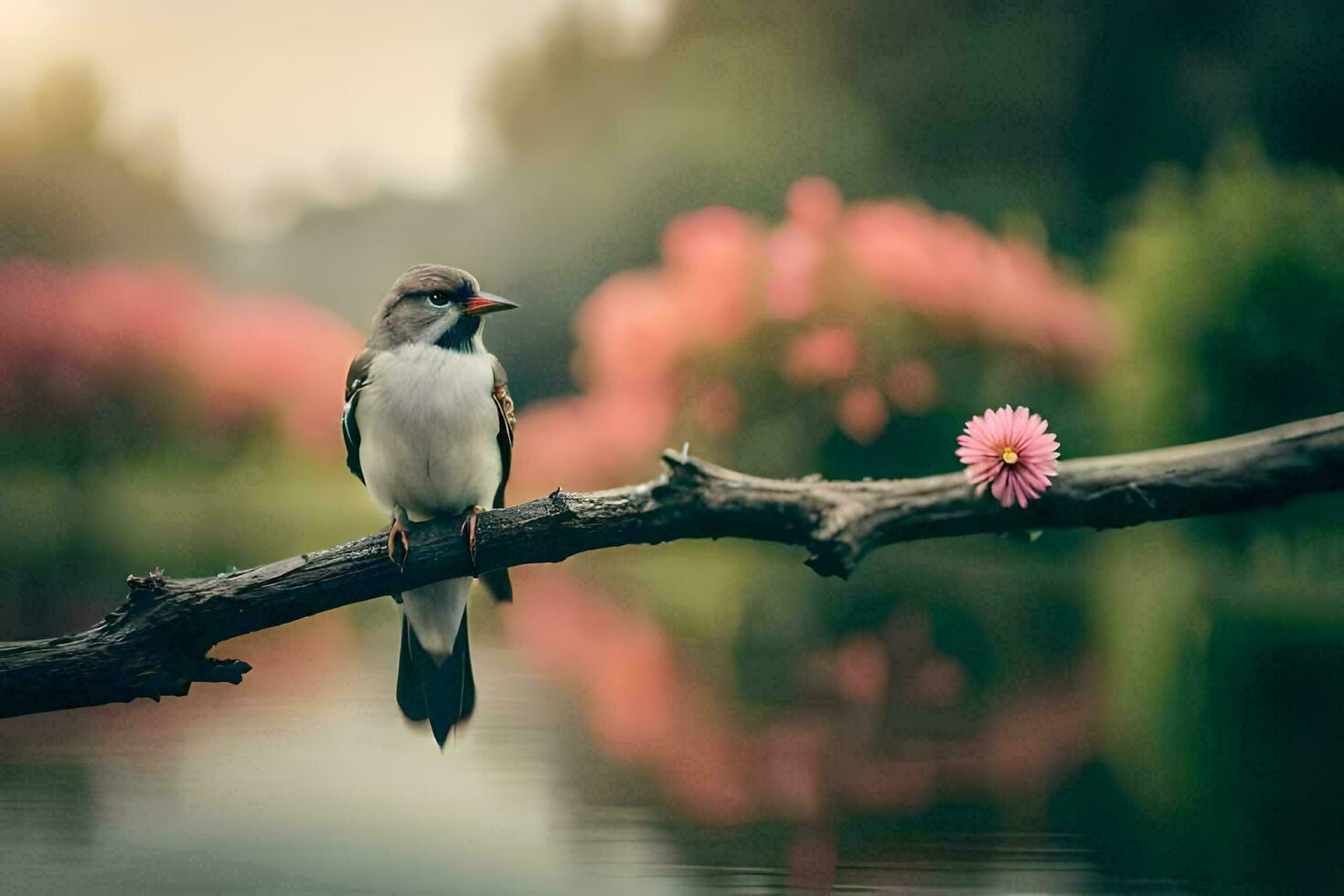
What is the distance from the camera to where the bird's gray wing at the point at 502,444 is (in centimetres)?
148

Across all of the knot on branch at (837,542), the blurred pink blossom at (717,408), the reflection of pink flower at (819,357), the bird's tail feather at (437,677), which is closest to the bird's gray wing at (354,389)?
the bird's tail feather at (437,677)

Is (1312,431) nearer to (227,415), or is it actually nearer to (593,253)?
(593,253)

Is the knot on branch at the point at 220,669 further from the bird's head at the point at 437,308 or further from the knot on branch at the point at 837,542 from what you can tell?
the knot on branch at the point at 837,542

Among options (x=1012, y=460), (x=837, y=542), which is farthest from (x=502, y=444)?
(x=1012, y=460)

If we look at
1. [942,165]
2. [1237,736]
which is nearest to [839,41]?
[942,165]

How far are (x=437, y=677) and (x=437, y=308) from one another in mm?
595

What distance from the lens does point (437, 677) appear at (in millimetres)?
1673

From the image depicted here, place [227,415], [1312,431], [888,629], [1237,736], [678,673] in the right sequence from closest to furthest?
1. [1312,431]
2. [1237,736]
3. [678,673]
4. [888,629]
5. [227,415]

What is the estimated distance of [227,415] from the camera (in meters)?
2.90

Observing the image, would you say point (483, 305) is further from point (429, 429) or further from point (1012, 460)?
point (1012, 460)

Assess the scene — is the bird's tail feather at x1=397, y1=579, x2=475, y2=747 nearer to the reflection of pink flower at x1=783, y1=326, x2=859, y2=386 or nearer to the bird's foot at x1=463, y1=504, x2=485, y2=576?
the bird's foot at x1=463, y1=504, x2=485, y2=576

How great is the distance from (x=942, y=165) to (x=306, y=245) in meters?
1.83

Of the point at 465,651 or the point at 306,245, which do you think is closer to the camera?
the point at 465,651

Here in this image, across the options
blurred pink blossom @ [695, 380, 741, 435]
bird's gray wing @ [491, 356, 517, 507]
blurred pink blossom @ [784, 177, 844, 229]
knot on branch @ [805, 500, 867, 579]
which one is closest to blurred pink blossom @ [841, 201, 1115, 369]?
blurred pink blossom @ [784, 177, 844, 229]
